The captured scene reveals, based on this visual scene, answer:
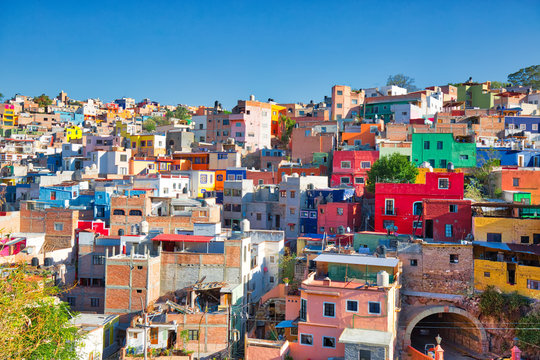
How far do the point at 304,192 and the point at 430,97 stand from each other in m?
31.6

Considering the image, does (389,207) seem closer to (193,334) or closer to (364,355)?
(364,355)

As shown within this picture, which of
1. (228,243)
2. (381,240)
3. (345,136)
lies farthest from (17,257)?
(345,136)

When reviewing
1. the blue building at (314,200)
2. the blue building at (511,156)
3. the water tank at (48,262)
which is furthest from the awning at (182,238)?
the blue building at (511,156)

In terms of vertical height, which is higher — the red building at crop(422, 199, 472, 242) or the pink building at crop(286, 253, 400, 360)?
the red building at crop(422, 199, 472, 242)

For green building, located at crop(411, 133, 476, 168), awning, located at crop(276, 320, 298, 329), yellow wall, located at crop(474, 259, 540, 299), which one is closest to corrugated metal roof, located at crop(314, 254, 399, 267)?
awning, located at crop(276, 320, 298, 329)

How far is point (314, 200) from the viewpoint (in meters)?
38.2

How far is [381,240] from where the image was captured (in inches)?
1168

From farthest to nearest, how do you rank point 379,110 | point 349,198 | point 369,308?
point 379,110 → point 349,198 → point 369,308

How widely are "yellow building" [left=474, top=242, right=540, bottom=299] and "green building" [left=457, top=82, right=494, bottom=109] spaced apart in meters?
46.7

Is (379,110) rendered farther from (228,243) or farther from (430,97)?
(228,243)

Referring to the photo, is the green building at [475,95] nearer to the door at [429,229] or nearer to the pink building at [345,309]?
the door at [429,229]

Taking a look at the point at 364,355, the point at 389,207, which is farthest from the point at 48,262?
the point at 389,207

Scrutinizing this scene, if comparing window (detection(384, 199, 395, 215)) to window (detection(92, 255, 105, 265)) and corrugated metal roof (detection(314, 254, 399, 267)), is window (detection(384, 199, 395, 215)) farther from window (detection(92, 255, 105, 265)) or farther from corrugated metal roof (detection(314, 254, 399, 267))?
window (detection(92, 255, 105, 265))

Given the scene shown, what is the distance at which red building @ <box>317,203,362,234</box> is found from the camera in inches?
1390
